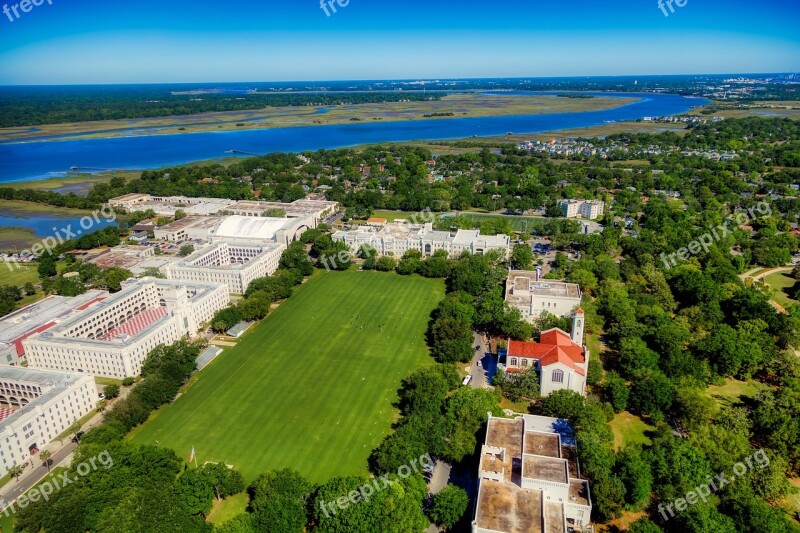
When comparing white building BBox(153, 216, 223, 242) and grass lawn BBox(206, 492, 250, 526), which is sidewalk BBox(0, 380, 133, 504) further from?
white building BBox(153, 216, 223, 242)

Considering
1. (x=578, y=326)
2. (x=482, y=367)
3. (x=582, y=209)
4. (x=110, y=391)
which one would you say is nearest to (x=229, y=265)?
(x=110, y=391)

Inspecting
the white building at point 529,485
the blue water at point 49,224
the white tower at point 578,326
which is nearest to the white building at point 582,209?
the white tower at point 578,326

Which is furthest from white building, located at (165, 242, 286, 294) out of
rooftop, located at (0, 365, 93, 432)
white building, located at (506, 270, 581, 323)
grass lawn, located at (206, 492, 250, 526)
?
grass lawn, located at (206, 492, 250, 526)

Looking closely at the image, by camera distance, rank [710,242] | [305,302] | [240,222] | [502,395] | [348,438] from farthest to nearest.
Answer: [240,222] < [710,242] < [305,302] < [502,395] < [348,438]

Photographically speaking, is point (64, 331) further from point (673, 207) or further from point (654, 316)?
point (673, 207)

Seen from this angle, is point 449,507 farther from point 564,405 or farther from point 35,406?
point 35,406

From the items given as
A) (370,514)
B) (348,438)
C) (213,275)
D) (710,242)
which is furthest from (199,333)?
(710,242)
